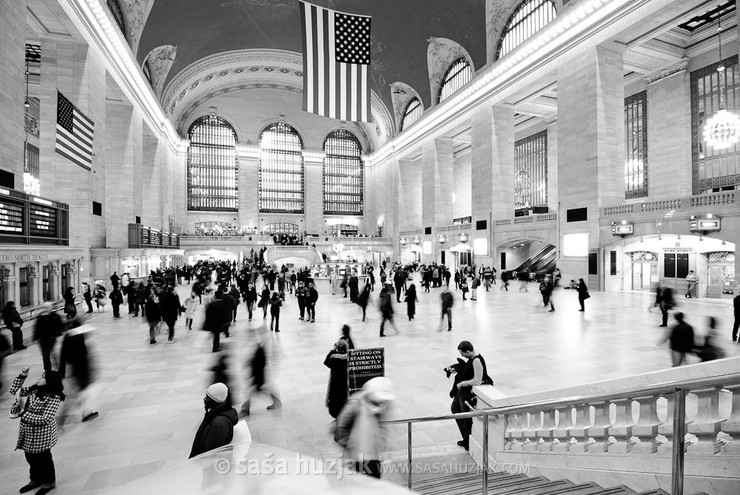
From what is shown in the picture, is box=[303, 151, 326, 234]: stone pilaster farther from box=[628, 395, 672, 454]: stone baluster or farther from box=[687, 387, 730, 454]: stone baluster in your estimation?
box=[687, 387, 730, 454]: stone baluster

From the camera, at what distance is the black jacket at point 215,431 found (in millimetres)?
2498

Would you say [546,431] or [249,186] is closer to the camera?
[546,431]

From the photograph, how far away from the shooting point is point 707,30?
18672mm

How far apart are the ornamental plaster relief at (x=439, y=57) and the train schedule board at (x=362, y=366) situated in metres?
26.1

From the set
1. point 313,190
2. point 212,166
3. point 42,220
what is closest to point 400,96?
point 313,190

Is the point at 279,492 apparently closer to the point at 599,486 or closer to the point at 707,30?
the point at 599,486

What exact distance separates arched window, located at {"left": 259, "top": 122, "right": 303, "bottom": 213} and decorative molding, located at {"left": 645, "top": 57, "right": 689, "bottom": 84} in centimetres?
3362

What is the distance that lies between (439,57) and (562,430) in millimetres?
31540

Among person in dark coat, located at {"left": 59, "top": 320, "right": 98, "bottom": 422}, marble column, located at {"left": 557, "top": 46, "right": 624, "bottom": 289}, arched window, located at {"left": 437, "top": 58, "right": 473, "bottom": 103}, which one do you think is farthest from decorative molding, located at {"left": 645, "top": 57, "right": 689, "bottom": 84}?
person in dark coat, located at {"left": 59, "top": 320, "right": 98, "bottom": 422}

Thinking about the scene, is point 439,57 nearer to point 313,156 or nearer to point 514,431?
point 313,156

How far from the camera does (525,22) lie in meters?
21.9

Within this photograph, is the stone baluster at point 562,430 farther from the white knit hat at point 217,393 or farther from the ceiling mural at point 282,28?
the ceiling mural at point 282,28

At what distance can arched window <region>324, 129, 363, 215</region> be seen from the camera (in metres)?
46.4

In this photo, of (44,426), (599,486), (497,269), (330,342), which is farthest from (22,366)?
(497,269)
